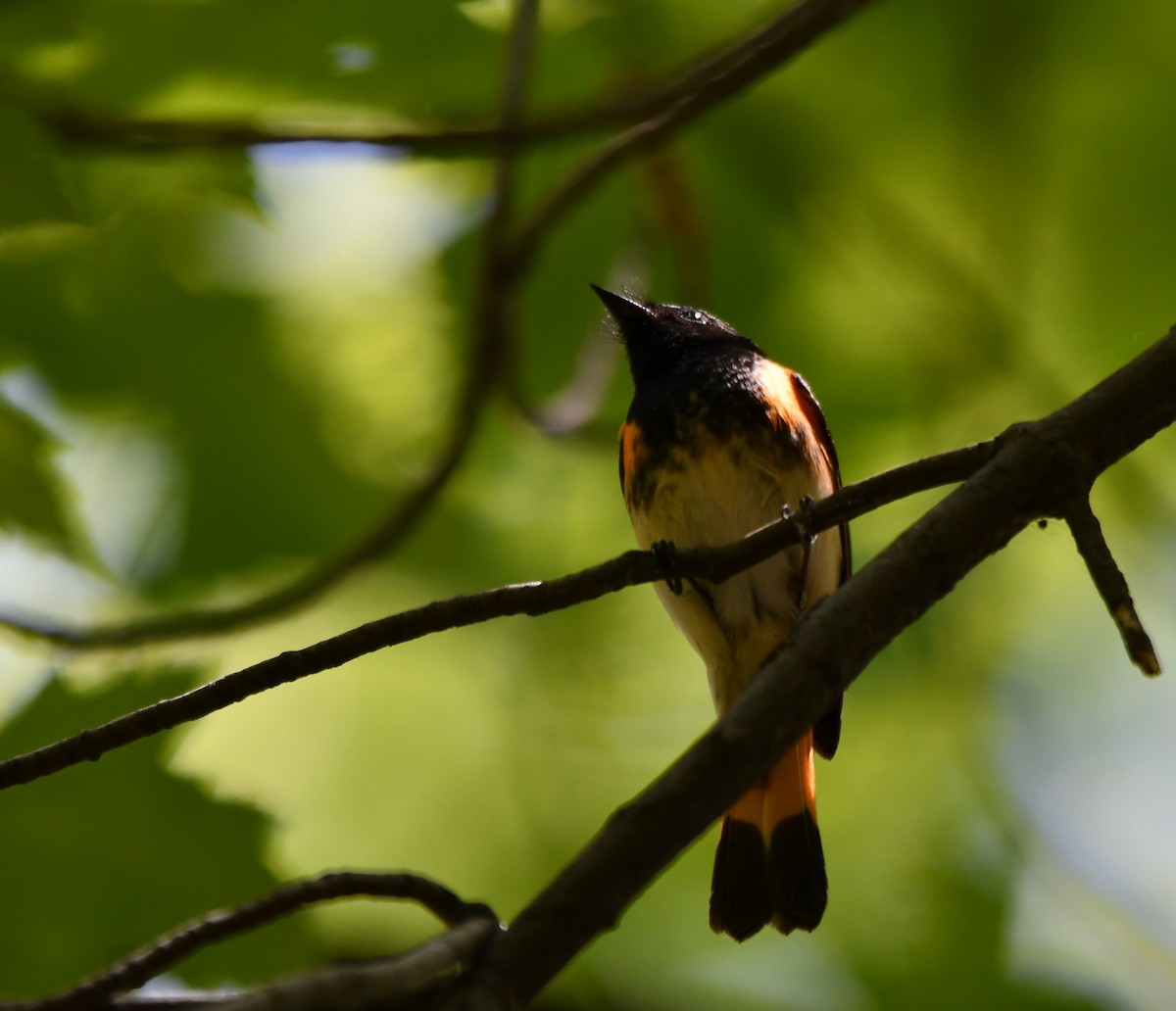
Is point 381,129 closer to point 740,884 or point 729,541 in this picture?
point 729,541

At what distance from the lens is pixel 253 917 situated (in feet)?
4.49

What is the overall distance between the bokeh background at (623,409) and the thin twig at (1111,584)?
208 centimetres

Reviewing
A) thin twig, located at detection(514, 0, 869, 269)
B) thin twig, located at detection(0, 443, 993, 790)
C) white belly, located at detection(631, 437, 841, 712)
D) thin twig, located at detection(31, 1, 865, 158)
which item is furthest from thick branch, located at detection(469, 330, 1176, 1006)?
thin twig, located at detection(31, 1, 865, 158)

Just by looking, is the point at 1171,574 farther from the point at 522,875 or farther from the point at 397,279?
the point at 397,279

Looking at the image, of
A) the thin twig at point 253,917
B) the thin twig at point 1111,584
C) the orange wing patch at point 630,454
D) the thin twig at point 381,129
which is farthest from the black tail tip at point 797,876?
the thin twig at point 381,129

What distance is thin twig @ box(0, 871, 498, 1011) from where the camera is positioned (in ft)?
4.35

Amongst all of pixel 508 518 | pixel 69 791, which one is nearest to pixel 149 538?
pixel 508 518

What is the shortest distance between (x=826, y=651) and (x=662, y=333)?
90.4 inches

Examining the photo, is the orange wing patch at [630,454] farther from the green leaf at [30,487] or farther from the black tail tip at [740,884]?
the green leaf at [30,487]

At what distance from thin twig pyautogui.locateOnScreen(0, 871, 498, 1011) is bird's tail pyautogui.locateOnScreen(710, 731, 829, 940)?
1.52 meters

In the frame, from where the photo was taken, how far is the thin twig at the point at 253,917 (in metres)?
1.33

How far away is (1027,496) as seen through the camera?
171 centimetres

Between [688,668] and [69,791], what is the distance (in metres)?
2.71

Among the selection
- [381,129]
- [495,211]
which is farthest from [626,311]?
[381,129]
